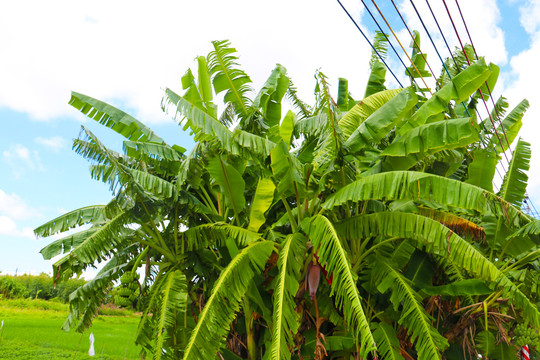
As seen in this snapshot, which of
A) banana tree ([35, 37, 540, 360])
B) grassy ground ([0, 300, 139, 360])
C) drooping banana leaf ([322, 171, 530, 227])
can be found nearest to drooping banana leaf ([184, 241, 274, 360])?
banana tree ([35, 37, 540, 360])

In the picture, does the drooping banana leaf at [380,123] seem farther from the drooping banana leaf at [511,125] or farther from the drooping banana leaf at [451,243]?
the drooping banana leaf at [511,125]

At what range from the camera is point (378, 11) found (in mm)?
5000

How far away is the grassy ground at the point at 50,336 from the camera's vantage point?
10875mm

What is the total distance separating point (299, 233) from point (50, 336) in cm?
1110

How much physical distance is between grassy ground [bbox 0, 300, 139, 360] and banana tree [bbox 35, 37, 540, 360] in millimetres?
4096

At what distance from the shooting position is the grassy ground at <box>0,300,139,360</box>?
10.9 meters

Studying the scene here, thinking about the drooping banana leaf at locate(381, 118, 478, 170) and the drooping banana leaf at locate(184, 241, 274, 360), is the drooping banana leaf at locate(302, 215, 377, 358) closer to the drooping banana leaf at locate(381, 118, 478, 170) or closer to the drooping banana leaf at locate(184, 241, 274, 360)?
the drooping banana leaf at locate(184, 241, 274, 360)

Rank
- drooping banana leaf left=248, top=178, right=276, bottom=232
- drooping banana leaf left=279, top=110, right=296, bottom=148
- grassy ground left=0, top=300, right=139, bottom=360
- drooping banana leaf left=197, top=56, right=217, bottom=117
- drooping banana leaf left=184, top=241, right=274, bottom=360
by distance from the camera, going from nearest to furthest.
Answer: drooping banana leaf left=184, top=241, right=274, bottom=360
drooping banana leaf left=248, top=178, right=276, bottom=232
drooping banana leaf left=279, top=110, right=296, bottom=148
drooping banana leaf left=197, top=56, right=217, bottom=117
grassy ground left=0, top=300, right=139, bottom=360

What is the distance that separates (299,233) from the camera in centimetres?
A: 488

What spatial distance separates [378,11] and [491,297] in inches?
155

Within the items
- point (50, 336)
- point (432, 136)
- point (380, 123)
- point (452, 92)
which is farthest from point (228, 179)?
Result: point (50, 336)

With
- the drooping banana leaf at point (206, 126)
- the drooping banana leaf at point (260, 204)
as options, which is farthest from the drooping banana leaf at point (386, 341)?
the drooping banana leaf at point (206, 126)

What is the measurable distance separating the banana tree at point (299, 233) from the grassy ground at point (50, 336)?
13.4 feet

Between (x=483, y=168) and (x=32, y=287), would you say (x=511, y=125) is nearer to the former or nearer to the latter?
(x=483, y=168)
